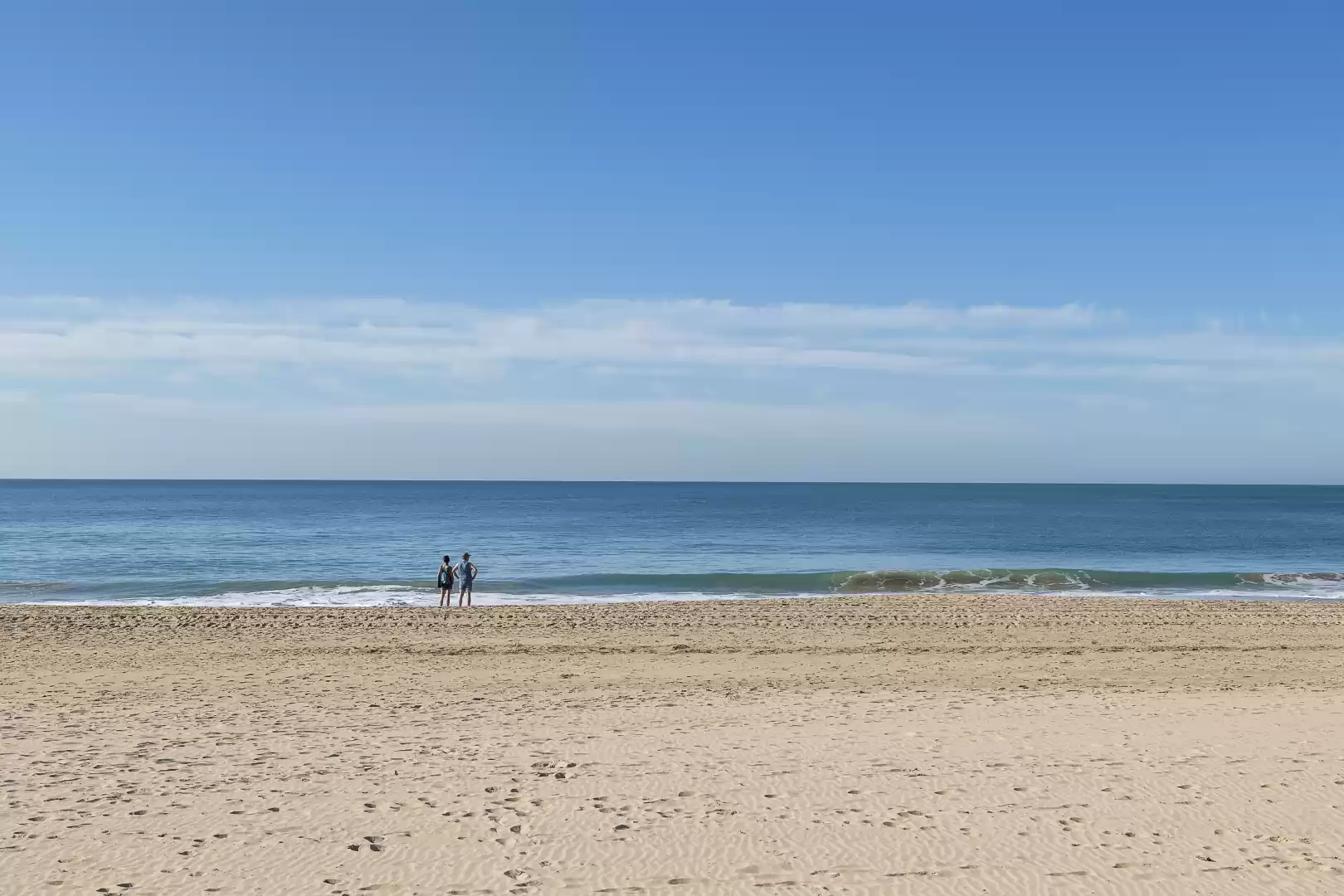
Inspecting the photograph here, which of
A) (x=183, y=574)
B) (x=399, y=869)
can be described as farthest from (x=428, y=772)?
(x=183, y=574)

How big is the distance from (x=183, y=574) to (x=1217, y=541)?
5873cm

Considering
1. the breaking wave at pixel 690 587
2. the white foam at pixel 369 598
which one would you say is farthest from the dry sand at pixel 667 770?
the breaking wave at pixel 690 587

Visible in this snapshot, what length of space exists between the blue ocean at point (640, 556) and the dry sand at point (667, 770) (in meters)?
14.9

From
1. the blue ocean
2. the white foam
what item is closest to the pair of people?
the white foam

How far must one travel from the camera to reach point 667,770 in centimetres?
955

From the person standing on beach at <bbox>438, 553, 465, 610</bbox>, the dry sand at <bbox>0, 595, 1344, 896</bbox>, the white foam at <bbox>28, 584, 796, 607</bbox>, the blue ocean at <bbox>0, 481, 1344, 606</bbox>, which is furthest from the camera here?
the blue ocean at <bbox>0, 481, 1344, 606</bbox>

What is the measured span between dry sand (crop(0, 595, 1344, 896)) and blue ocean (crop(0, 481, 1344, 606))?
14936 mm

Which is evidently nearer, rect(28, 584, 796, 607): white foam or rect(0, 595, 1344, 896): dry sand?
rect(0, 595, 1344, 896): dry sand

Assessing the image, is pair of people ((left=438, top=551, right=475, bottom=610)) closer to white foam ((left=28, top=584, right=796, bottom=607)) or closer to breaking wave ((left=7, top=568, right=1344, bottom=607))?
white foam ((left=28, top=584, right=796, bottom=607))

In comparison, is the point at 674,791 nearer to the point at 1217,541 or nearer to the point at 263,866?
the point at 263,866

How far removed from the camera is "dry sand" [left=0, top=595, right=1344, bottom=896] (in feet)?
23.3

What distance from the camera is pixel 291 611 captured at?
80.9ft

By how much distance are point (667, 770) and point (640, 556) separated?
132 feet

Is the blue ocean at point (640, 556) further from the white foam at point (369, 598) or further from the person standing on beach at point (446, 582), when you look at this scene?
the person standing on beach at point (446, 582)
